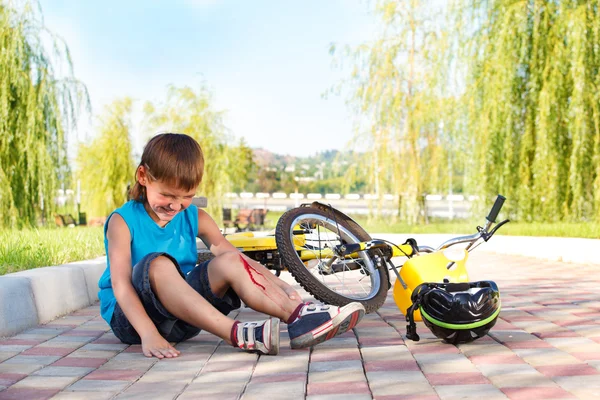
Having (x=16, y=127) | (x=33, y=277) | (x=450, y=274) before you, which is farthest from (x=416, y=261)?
(x=16, y=127)

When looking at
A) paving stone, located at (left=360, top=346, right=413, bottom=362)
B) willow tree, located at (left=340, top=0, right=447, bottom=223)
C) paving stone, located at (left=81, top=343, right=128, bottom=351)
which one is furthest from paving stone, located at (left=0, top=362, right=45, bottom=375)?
willow tree, located at (left=340, top=0, right=447, bottom=223)

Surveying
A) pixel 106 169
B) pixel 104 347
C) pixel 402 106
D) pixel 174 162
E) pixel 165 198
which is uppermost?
pixel 402 106

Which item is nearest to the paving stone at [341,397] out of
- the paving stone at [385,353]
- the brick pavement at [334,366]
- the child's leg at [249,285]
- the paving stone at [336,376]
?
the brick pavement at [334,366]

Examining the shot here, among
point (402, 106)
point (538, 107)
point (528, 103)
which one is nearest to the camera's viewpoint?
point (538, 107)

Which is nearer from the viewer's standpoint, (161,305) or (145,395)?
(145,395)

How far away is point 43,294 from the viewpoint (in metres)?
4.69

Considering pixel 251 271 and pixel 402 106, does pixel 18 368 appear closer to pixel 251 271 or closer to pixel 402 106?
pixel 251 271

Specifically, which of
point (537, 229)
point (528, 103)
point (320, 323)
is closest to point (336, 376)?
point (320, 323)

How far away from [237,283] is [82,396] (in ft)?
3.14

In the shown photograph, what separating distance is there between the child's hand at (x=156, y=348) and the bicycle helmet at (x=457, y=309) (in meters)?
1.15

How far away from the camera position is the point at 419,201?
18969 mm

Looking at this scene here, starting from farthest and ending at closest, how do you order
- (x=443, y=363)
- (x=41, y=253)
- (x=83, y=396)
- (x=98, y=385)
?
(x=41, y=253) < (x=443, y=363) < (x=98, y=385) < (x=83, y=396)

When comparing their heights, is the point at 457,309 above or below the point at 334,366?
above

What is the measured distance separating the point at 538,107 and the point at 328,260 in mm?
9565
